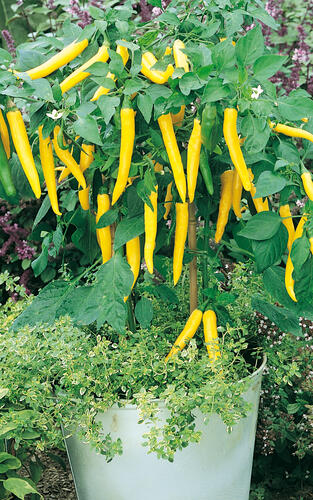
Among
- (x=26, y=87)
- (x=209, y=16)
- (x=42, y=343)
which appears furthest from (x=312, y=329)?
(x=26, y=87)

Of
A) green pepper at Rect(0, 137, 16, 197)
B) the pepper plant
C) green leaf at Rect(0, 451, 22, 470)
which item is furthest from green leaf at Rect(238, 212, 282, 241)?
green leaf at Rect(0, 451, 22, 470)

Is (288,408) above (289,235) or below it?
below

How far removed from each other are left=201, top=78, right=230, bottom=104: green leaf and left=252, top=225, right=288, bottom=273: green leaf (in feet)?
1.04

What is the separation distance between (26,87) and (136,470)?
88 cm

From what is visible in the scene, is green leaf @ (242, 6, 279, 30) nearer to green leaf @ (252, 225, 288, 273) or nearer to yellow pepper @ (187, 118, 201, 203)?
yellow pepper @ (187, 118, 201, 203)

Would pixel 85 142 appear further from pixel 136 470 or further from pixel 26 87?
pixel 136 470

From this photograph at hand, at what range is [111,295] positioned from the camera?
133cm

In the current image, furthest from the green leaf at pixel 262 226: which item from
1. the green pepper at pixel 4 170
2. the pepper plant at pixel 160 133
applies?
the green pepper at pixel 4 170

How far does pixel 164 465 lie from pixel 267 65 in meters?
0.89

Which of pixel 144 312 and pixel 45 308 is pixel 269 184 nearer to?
pixel 144 312

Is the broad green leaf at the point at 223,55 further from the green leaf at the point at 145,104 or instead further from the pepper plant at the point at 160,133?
the green leaf at the point at 145,104

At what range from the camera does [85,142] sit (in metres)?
1.35

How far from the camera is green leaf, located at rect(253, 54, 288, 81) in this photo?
3.82 ft

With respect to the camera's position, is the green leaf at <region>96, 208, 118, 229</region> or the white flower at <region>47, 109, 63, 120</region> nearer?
the white flower at <region>47, 109, 63, 120</region>
